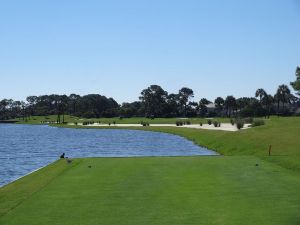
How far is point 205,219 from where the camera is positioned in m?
14.2

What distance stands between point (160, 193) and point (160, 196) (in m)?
0.59

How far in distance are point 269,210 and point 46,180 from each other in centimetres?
1138

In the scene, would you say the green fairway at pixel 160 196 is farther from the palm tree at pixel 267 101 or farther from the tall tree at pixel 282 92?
the tall tree at pixel 282 92

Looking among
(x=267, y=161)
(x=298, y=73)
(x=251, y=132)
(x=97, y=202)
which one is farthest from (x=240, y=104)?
(x=97, y=202)

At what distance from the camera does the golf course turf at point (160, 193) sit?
47.8 feet

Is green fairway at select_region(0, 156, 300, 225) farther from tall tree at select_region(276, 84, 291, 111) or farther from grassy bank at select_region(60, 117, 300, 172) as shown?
tall tree at select_region(276, 84, 291, 111)

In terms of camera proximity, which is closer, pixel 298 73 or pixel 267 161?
pixel 267 161

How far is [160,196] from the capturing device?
17688 mm

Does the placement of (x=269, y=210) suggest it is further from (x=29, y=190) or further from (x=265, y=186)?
(x=29, y=190)

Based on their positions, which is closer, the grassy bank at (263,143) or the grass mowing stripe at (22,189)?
the grass mowing stripe at (22,189)

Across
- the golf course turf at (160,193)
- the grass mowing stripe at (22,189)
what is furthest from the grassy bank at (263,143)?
the grass mowing stripe at (22,189)

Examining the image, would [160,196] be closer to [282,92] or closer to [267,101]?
[267,101]

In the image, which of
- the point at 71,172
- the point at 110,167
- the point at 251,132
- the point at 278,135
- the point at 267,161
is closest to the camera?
the point at 71,172

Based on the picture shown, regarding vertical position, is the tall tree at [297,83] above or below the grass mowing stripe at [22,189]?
above
